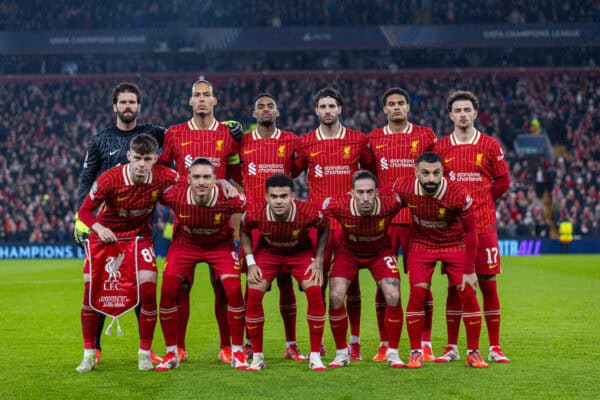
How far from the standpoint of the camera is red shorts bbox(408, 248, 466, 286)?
8.01m

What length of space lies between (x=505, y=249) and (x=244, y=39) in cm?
1619

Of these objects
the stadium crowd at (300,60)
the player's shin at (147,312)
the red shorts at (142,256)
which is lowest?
the player's shin at (147,312)

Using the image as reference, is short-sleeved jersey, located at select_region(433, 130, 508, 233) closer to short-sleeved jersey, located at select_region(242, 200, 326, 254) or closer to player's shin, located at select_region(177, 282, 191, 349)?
short-sleeved jersey, located at select_region(242, 200, 326, 254)

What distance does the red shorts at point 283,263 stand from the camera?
26.7 ft

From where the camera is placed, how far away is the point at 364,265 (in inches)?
323

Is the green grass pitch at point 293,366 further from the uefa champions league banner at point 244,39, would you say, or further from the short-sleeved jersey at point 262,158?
the uefa champions league banner at point 244,39

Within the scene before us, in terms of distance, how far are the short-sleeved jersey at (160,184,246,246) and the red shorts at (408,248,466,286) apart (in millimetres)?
1628

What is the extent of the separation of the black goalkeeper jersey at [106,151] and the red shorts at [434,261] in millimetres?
2758

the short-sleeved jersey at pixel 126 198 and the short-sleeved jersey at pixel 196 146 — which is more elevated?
the short-sleeved jersey at pixel 196 146

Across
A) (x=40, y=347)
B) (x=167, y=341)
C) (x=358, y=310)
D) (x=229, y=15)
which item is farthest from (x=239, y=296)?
(x=229, y=15)

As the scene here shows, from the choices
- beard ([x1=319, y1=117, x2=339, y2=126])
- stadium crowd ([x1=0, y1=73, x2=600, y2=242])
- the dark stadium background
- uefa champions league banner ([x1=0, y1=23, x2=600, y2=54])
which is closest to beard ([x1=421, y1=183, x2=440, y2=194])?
beard ([x1=319, y1=117, x2=339, y2=126])

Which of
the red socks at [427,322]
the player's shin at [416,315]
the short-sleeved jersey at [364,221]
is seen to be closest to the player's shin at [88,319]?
the short-sleeved jersey at [364,221]

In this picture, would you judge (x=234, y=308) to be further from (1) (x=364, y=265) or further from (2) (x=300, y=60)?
(2) (x=300, y=60)

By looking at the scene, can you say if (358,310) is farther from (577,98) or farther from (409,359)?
(577,98)
